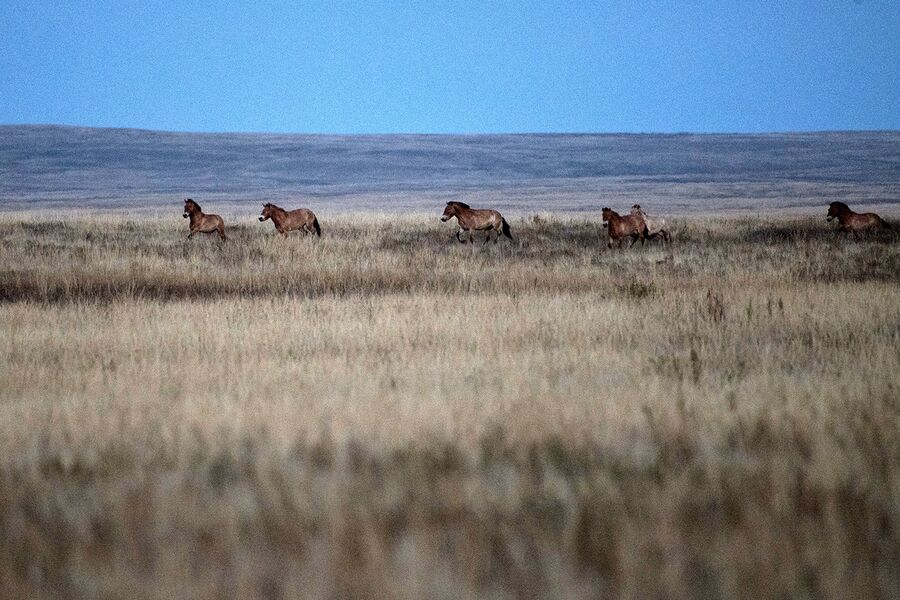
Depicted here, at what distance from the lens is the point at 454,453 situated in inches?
217

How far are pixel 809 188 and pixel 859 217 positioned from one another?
2997 inches

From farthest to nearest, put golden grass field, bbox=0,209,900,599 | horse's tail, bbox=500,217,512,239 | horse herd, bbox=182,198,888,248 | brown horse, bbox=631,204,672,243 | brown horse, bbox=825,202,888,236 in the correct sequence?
brown horse, bbox=825,202,888,236, brown horse, bbox=631,204,672,243, horse's tail, bbox=500,217,512,239, horse herd, bbox=182,198,888,248, golden grass field, bbox=0,209,900,599

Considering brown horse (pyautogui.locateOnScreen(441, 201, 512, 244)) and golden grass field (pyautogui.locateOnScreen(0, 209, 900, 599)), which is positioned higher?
brown horse (pyautogui.locateOnScreen(441, 201, 512, 244))

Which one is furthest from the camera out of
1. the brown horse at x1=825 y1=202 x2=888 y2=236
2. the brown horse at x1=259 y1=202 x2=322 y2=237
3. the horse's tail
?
the brown horse at x1=259 y1=202 x2=322 y2=237

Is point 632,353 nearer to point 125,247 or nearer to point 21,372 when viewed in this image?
point 21,372

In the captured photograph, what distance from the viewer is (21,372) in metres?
8.88

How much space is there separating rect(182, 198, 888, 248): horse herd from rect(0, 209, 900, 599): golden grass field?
1320 centimetres

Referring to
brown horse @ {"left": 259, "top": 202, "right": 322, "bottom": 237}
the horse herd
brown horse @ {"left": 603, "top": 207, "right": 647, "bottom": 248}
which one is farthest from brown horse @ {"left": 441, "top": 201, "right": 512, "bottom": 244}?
brown horse @ {"left": 259, "top": 202, "right": 322, "bottom": 237}

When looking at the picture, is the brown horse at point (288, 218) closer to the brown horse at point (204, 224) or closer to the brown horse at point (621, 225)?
the brown horse at point (204, 224)

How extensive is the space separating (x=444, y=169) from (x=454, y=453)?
430ft

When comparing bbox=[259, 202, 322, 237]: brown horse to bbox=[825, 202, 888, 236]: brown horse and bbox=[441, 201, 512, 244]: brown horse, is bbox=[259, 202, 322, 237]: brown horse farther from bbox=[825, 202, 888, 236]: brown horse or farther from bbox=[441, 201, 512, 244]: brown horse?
bbox=[825, 202, 888, 236]: brown horse

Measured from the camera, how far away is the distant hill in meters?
97.6

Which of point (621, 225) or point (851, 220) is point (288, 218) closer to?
point (621, 225)

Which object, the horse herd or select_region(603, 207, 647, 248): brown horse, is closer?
select_region(603, 207, 647, 248): brown horse
